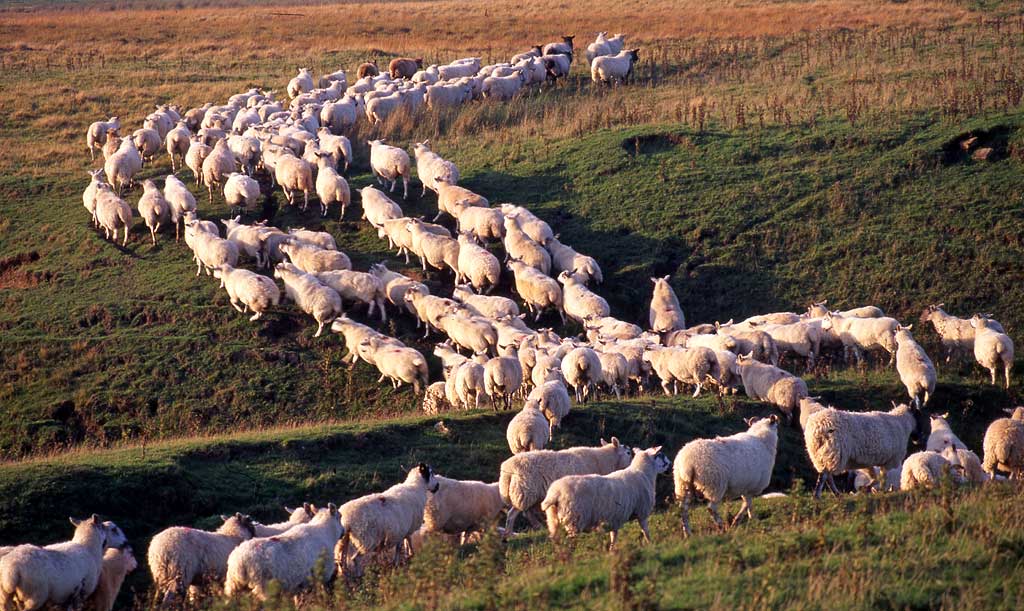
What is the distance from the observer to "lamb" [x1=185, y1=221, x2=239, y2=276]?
20.9 meters

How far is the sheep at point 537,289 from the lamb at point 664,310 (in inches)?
68.6

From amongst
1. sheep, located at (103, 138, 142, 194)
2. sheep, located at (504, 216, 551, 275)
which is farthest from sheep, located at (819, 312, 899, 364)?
sheep, located at (103, 138, 142, 194)

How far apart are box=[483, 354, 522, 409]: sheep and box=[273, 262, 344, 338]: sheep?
4492 millimetres

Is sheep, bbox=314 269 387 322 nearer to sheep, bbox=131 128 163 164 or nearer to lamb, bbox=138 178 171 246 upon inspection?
lamb, bbox=138 178 171 246

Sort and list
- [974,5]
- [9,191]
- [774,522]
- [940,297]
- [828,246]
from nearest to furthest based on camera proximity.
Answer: [774,522] → [940,297] → [828,246] → [9,191] → [974,5]

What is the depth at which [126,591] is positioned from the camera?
1112 cm

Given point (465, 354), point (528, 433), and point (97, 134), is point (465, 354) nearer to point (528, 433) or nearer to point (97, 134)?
point (528, 433)


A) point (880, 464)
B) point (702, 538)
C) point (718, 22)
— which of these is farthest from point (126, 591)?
point (718, 22)

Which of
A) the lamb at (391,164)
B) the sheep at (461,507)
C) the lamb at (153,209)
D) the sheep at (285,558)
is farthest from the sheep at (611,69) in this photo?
the sheep at (285,558)

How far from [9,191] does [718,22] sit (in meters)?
27.8

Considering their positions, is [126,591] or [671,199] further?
[671,199]

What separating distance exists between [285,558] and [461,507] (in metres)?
2.45

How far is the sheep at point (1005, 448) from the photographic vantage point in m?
13.0

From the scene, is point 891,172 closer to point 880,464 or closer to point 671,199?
point 671,199
